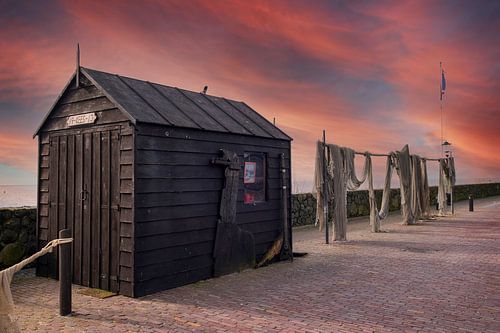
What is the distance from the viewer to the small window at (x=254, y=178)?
981 centimetres

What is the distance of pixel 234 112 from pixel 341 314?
6052 mm

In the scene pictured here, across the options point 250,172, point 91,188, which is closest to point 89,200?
point 91,188

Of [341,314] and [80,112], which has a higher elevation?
[80,112]

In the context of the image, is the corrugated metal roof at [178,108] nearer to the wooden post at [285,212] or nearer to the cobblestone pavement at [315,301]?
the wooden post at [285,212]

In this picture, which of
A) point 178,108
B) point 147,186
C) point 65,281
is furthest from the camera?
point 178,108

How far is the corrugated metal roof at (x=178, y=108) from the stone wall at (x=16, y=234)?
389 cm

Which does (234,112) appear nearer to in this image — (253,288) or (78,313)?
(253,288)

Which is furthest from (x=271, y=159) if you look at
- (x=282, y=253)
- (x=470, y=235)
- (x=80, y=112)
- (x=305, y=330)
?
(x=470, y=235)

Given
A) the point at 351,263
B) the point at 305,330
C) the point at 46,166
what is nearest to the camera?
the point at 305,330

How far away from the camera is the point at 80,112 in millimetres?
8562

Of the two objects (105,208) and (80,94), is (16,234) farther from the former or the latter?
(80,94)

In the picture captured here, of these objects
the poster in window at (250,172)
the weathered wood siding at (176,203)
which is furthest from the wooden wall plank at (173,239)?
the poster in window at (250,172)

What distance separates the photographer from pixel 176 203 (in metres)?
8.05

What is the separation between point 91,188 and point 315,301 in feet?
15.2
